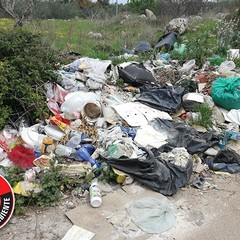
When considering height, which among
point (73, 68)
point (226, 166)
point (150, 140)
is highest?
point (73, 68)

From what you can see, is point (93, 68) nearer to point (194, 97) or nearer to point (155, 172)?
point (194, 97)

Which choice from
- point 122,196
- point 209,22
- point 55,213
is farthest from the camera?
point 209,22

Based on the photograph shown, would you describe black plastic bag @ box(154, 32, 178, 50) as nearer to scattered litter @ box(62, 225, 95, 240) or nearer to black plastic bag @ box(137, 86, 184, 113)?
black plastic bag @ box(137, 86, 184, 113)

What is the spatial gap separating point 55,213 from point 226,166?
81.8 inches

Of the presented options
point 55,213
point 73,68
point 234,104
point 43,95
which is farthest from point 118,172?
point 73,68

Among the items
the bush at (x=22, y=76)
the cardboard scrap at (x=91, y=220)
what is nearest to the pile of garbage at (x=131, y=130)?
the bush at (x=22, y=76)

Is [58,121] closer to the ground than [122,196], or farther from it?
farther from it

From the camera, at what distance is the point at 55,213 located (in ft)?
9.18

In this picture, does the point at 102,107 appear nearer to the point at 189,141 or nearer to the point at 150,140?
the point at 150,140

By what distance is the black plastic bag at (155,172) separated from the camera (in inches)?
124

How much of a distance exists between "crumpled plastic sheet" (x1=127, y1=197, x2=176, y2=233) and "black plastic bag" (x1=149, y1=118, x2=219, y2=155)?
2.93ft

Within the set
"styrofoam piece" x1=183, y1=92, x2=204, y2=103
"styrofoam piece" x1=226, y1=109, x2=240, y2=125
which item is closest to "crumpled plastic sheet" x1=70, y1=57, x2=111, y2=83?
"styrofoam piece" x1=183, y1=92, x2=204, y2=103

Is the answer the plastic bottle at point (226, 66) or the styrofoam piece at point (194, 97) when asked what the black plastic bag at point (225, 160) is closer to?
the styrofoam piece at point (194, 97)

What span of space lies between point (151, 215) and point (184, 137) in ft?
4.81
